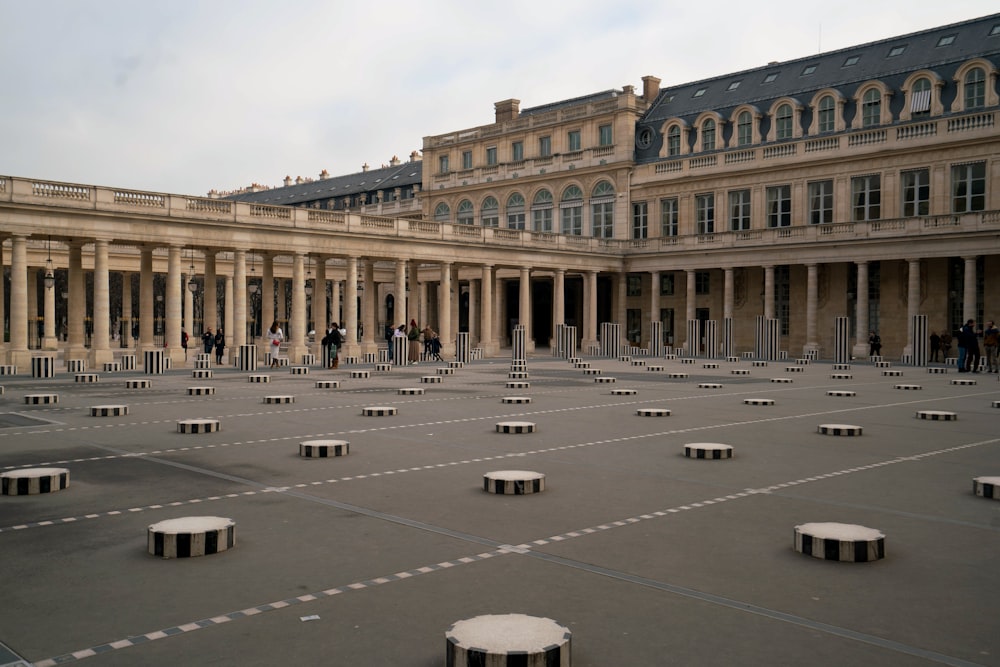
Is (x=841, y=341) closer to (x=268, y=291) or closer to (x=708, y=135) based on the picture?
(x=708, y=135)

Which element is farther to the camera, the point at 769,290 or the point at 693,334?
the point at 769,290

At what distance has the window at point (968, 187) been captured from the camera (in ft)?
161

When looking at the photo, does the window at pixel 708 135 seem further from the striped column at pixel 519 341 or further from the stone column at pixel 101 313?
the stone column at pixel 101 313

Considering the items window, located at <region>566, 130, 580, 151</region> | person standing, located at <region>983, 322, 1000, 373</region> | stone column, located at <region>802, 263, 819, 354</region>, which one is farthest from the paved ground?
window, located at <region>566, 130, 580, 151</region>

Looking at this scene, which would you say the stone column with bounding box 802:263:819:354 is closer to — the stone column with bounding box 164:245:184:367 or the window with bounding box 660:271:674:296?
the window with bounding box 660:271:674:296

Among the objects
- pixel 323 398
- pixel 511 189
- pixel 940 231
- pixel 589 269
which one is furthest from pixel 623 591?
pixel 511 189

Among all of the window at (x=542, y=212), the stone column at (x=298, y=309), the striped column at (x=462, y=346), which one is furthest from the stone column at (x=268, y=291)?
the window at (x=542, y=212)

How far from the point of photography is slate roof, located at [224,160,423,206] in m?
90.5

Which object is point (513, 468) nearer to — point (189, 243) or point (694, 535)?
point (694, 535)

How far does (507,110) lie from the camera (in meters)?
77.1

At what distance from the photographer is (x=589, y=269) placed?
6394 centimetres

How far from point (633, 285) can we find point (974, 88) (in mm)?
27360

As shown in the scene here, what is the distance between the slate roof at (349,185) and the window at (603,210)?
78.8 feet

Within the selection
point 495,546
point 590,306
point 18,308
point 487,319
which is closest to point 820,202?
point 590,306
